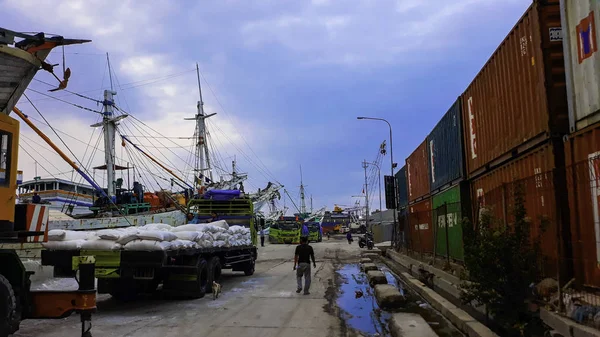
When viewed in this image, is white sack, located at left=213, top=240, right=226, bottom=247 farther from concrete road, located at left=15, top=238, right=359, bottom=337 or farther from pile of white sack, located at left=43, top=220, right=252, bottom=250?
pile of white sack, located at left=43, top=220, right=252, bottom=250

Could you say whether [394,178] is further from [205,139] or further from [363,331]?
[205,139]

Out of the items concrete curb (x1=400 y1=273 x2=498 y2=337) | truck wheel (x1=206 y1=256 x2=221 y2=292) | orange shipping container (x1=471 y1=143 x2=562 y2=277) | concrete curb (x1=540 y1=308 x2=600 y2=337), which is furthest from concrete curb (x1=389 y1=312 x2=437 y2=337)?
truck wheel (x1=206 y1=256 x2=221 y2=292)

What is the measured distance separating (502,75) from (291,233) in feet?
130

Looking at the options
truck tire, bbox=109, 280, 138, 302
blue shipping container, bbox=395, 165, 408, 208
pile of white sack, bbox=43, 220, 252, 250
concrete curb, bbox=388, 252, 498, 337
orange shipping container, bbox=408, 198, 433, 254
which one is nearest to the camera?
concrete curb, bbox=388, 252, 498, 337

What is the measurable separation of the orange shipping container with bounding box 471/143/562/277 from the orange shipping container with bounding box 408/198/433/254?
21.4 feet

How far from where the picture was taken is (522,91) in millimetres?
7496

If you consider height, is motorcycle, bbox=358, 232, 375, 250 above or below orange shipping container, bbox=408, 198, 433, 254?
below

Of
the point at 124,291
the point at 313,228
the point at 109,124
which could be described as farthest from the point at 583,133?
the point at 313,228

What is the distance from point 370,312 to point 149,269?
457 cm

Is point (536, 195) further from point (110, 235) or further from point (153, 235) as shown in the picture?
point (110, 235)

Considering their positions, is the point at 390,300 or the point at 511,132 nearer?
the point at 511,132

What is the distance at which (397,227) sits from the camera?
950 inches

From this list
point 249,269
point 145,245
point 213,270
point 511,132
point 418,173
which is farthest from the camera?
point 418,173

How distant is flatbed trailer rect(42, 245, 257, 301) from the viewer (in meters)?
9.08
